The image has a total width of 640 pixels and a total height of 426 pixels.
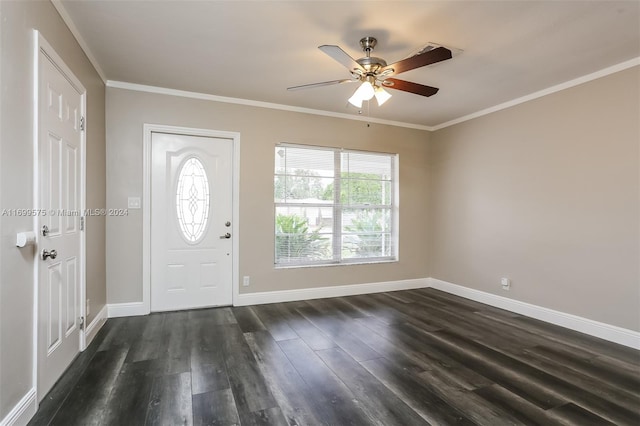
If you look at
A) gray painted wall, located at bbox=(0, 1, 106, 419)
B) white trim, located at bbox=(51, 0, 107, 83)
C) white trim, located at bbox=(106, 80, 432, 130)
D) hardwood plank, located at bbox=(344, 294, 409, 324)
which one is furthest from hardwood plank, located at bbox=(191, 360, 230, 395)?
white trim, located at bbox=(106, 80, 432, 130)

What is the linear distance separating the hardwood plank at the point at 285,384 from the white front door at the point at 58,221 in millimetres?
1404

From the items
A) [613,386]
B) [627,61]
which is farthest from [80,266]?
[627,61]

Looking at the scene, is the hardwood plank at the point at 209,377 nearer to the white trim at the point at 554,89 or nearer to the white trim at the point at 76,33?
the white trim at the point at 76,33

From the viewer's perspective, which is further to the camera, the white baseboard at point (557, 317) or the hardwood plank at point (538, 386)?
the white baseboard at point (557, 317)

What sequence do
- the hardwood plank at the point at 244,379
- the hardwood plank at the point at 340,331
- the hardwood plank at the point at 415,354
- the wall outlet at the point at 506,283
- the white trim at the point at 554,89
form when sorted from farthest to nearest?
the wall outlet at the point at 506,283, the white trim at the point at 554,89, the hardwood plank at the point at 340,331, the hardwood plank at the point at 415,354, the hardwood plank at the point at 244,379

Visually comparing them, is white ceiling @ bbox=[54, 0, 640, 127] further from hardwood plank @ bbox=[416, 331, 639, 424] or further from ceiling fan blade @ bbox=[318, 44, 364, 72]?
hardwood plank @ bbox=[416, 331, 639, 424]

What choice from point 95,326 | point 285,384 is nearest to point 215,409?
point 285,384

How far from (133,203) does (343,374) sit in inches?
116

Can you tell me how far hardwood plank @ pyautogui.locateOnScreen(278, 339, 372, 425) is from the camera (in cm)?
186

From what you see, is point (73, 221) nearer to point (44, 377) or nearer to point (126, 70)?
point (44, 377)

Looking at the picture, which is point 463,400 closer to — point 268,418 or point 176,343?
point 268,418

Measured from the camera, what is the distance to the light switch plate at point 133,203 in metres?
3.59

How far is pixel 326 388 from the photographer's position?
7.12 feet

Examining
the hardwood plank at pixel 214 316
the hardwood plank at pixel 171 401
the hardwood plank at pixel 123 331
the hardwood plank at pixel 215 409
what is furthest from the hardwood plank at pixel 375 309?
the hardwood plank at pixel 123 331
